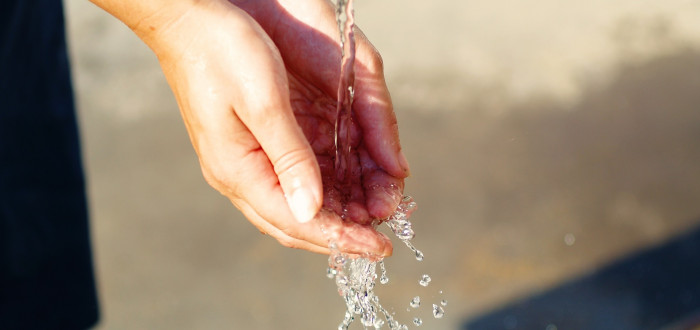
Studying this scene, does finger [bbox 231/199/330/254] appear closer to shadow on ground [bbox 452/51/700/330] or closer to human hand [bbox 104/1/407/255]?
human hand [bbox 104/1/407/255]

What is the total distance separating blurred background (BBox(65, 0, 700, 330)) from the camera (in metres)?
1.83

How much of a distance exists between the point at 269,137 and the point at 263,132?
0.01 metres

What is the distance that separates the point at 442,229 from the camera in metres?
1.96

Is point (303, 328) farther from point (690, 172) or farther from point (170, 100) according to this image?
point (690, 172)

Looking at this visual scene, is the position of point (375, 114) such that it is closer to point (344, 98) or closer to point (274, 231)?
point (344, 98)

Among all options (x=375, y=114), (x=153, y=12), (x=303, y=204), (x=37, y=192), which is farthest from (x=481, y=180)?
(x=37, y=192)

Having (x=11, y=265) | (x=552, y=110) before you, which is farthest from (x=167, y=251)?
(x=552, y=110)

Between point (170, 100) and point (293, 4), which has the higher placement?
point (293, 4)

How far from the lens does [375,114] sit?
126 centimetres

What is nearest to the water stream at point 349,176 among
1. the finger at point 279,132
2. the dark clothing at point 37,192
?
the finger at point 279,132

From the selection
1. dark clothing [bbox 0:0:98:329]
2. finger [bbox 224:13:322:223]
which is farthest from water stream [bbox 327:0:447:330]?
dark clothing [bbox 0:0:98:329]

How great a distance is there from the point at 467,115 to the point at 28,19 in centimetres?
162

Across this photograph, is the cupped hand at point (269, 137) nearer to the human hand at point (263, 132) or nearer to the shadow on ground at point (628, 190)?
the human hand at point (263, 132)

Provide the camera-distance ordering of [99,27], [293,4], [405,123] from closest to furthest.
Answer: [293,4]
[405,123]
[99,27]
